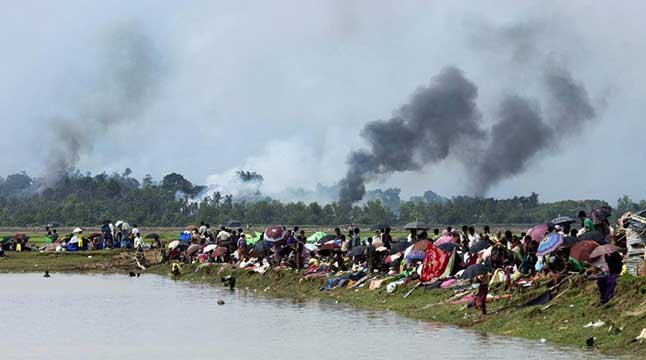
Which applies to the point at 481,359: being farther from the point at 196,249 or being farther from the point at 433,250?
the point at 196,249

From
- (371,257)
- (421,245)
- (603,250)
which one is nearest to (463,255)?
(421,245)

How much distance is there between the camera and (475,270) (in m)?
31.1

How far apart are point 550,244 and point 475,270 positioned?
8.20ft

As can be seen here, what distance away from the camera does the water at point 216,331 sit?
2564cm

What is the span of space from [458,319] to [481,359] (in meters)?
6.19

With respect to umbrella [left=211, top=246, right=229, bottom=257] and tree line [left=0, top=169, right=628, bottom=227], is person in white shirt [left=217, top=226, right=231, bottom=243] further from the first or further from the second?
tree line [left=0, top=169, right=628, bottom=227]

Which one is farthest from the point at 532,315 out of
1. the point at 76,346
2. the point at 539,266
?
the point at 76,346

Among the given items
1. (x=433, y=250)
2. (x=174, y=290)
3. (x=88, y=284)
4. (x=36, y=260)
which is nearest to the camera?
(x=433, y=250)

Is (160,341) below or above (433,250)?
below

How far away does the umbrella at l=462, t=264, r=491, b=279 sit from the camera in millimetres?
31047

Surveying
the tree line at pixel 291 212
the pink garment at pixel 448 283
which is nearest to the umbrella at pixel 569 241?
the pink garment at pixel 448 283

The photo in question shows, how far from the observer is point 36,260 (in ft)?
200

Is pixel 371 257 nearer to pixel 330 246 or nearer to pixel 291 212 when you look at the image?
pixel 330 246

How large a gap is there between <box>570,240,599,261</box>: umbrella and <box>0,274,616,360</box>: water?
340 centimetres
